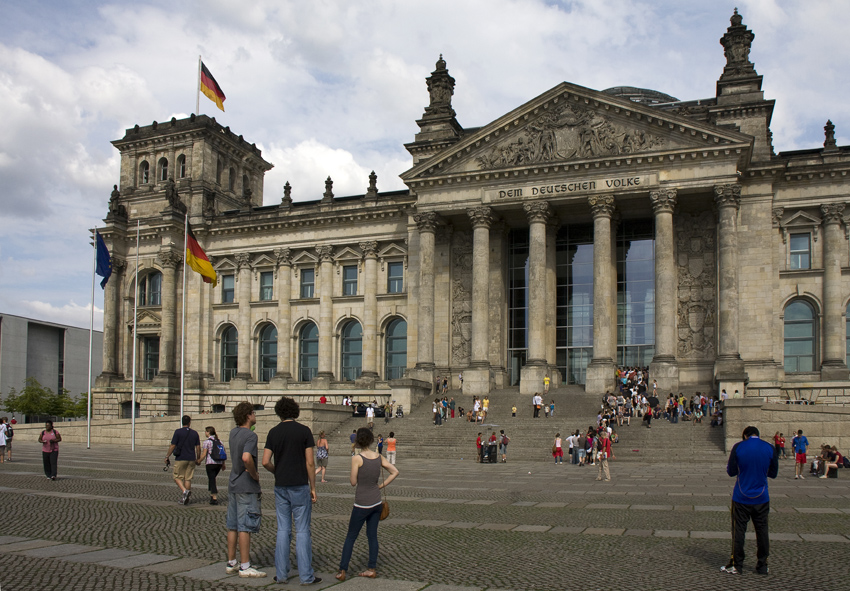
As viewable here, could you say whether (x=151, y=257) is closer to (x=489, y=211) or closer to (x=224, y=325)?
(x=224, y=325)

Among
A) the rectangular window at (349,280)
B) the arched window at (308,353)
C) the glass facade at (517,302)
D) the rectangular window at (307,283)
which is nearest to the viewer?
the glass facade at (517,302)

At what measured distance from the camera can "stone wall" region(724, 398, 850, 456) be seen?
34688 mm

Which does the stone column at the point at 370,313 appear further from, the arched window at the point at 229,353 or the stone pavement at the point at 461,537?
the stone pavement at the point at 461,537

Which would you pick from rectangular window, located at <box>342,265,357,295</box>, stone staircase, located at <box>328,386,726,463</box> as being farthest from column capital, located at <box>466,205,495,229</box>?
rectangular window, located at <box>342,265,357,295</box>

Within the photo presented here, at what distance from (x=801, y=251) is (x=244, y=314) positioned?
41.0 m

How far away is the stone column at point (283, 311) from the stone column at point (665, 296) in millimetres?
28516

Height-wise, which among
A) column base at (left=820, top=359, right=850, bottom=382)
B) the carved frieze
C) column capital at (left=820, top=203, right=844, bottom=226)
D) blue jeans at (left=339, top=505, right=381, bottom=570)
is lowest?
blue jeans at (left=339, top=505, right=381, bottom=570)

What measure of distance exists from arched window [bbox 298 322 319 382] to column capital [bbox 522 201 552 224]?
20945 mm

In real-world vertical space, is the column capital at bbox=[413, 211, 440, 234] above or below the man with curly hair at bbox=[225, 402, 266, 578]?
above

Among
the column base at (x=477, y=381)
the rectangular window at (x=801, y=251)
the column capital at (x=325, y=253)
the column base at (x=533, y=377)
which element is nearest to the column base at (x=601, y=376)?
the column base at (x=533, y=377)

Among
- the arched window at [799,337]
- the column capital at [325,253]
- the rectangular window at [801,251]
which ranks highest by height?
the column capital at [325,253]

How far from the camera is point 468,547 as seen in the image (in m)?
13.4

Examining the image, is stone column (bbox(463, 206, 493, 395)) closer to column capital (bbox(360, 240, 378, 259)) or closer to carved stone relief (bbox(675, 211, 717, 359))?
column capital (bbox(360, 240, 378, 259))

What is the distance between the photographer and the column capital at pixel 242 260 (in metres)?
65.4
